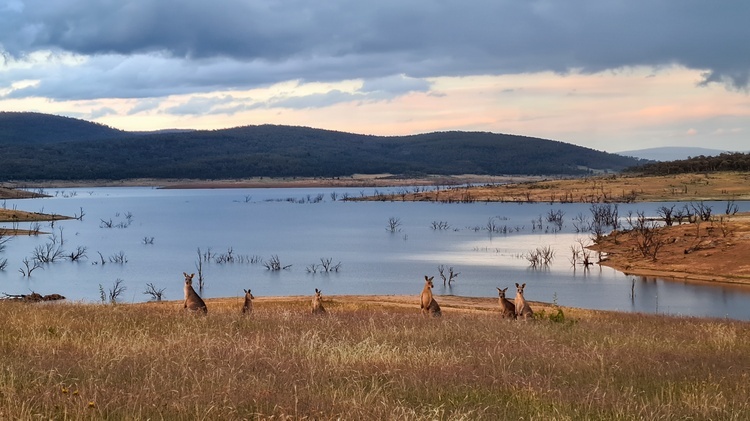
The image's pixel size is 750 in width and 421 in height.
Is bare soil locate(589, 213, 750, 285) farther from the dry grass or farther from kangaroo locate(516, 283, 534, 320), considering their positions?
the dry grass

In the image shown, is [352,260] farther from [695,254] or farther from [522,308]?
[522,308]

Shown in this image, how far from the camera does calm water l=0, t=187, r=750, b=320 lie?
42.0 meters

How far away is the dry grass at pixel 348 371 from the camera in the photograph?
8.37 metres

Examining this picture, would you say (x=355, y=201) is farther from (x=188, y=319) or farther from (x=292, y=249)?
(x=188, y=319)

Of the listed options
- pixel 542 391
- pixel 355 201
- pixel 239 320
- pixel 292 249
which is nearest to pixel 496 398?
pixel 542 391

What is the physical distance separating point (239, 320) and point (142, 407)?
830 cm

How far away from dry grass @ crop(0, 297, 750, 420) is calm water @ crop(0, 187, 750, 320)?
65.0 ft

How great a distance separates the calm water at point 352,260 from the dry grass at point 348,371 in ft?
65.0

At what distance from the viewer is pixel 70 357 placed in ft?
36.4

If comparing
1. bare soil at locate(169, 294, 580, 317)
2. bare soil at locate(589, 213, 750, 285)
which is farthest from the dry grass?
bare soil at locate(589, 213, 750, 285)

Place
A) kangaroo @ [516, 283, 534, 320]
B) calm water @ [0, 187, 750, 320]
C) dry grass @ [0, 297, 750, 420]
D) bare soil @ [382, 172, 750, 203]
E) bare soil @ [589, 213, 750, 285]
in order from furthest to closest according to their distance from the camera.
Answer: bare soil @ [382, 172, 750, 203] < bare soil @ [589, 213, 750, 285] < calm water @ [0, 187, 750, 320] < kangaroo @ [516, 283, 534, 320] < dry grass @ [0, 297, 750, 420]

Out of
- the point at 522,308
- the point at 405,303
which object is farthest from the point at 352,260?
the point at 522,308

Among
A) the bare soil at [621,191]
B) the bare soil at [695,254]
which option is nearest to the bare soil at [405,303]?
the bare soil at [695,254]

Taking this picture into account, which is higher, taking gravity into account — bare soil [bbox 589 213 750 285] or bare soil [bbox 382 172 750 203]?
bare soil [bbox 382 172 750 203]
